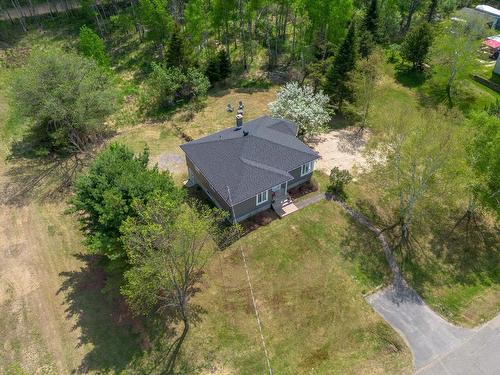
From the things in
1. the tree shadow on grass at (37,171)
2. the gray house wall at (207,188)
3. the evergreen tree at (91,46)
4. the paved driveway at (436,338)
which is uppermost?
the evergreen tree at (91,46)

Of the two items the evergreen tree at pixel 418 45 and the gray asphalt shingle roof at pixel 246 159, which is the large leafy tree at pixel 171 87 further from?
the evergreen tree at pixel 418 45

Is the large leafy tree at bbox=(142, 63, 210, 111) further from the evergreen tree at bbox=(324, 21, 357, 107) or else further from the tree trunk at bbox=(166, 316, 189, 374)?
the tree trunk at bbox=(166, 316, 189, 374)

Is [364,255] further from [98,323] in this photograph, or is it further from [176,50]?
[176,50]

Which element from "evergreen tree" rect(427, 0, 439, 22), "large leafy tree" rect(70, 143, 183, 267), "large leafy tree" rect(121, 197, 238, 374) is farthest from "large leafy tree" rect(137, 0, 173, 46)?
"evergreen tree" rect(427, 0, 439, 22)

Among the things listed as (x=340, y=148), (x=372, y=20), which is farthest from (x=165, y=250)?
(x=372, y=20)

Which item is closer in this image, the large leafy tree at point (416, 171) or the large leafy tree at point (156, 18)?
the large leafy tree at point (416, 171)

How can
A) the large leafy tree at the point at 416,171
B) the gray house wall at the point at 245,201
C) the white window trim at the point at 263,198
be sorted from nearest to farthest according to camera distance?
the large leafy tree at the point at 416,171 → the gray house wall at the point at 245,201 → the white window trim at the point at 263,198

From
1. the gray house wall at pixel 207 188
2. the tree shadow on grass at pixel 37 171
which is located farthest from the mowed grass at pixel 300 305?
the tree shadow on grass at pixel 37 171

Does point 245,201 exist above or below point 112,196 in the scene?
below
